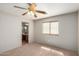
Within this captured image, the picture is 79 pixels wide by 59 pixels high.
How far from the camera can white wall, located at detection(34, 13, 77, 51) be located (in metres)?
1.70

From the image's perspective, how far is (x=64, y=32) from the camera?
6.00ft

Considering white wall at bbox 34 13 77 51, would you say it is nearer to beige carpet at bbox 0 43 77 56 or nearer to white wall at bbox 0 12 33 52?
beige carpet at bbox 0 43 77 56

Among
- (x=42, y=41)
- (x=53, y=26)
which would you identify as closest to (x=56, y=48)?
(x=42, y=41)

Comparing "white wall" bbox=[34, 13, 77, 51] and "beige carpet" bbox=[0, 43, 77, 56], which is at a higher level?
"white wall" bbox=[34, 13, 77, 51]

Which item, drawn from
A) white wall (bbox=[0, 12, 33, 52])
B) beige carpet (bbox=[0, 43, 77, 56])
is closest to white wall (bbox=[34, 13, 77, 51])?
beige carpet (bbox=[0, 43, 77, 56])

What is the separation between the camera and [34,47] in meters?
2.33

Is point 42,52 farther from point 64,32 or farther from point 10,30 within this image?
point 10,30

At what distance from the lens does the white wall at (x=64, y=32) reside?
66.7 inches

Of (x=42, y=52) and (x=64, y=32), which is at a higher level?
(x=64, y=32)

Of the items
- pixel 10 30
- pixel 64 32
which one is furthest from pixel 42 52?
pixel 10 30

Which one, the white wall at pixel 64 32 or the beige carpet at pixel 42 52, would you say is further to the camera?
the white wall at pixel 64 32

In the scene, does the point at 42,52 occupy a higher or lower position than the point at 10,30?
lower

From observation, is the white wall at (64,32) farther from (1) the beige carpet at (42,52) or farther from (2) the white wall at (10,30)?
(2) the white wall at (10,30)

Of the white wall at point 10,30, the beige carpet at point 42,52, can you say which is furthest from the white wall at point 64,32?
the white wall at point 10,30
